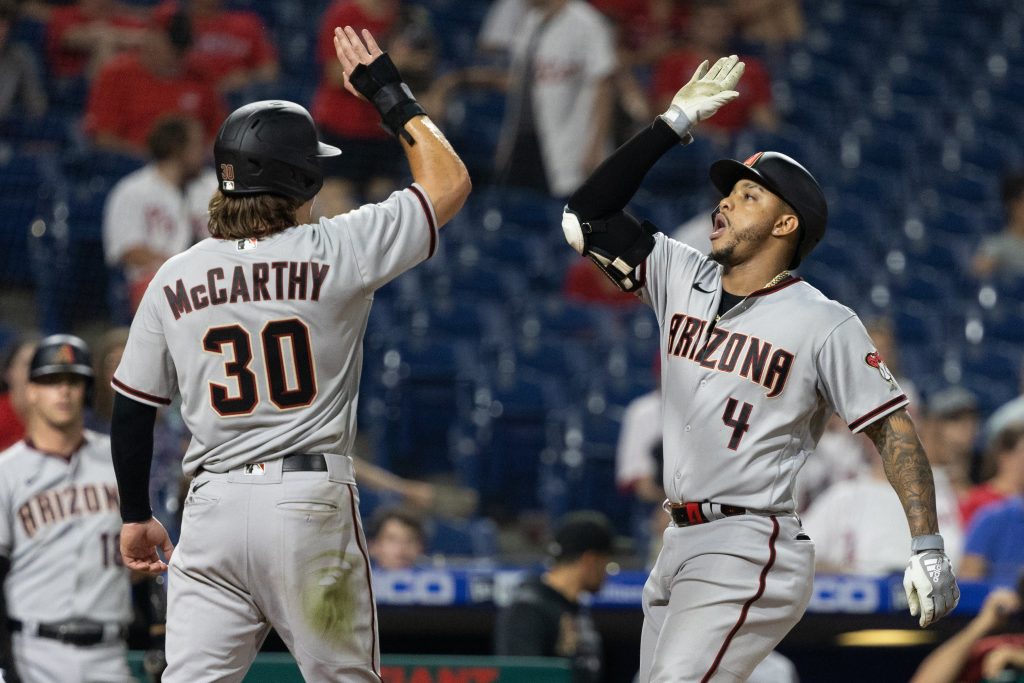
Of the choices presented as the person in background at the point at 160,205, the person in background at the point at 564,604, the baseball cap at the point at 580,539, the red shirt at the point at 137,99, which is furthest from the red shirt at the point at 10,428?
the red shirt at the point at 137,99

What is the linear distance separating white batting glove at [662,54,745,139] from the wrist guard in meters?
0.65

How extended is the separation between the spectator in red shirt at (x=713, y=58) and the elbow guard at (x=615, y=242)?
20.3 ft

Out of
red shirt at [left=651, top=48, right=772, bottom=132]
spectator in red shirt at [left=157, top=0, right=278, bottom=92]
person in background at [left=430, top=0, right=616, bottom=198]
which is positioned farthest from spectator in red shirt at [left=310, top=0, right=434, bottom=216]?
red shirt at [left=651, top=48, right=772, bottom=132]

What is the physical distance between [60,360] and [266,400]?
1642 millimetres

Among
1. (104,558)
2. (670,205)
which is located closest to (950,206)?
(670,205)

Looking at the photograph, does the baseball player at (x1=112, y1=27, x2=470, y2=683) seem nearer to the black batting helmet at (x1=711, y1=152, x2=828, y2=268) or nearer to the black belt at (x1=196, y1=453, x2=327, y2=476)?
the black belt at (x1=196, y1=453, x2=327, y2=476)

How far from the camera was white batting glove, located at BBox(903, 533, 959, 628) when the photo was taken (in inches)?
138

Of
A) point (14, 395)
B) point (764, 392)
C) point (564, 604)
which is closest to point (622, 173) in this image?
point (764, 392)

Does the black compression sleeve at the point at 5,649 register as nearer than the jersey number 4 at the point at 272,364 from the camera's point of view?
No

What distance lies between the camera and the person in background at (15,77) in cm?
859

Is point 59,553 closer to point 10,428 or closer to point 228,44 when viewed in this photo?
point 10,428

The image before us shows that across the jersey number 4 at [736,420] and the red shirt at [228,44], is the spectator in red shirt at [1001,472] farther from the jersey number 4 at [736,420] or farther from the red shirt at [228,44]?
the red shirt at [228,44]

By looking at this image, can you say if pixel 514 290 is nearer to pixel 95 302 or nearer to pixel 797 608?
pixel 95 302

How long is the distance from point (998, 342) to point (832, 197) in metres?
1.59
